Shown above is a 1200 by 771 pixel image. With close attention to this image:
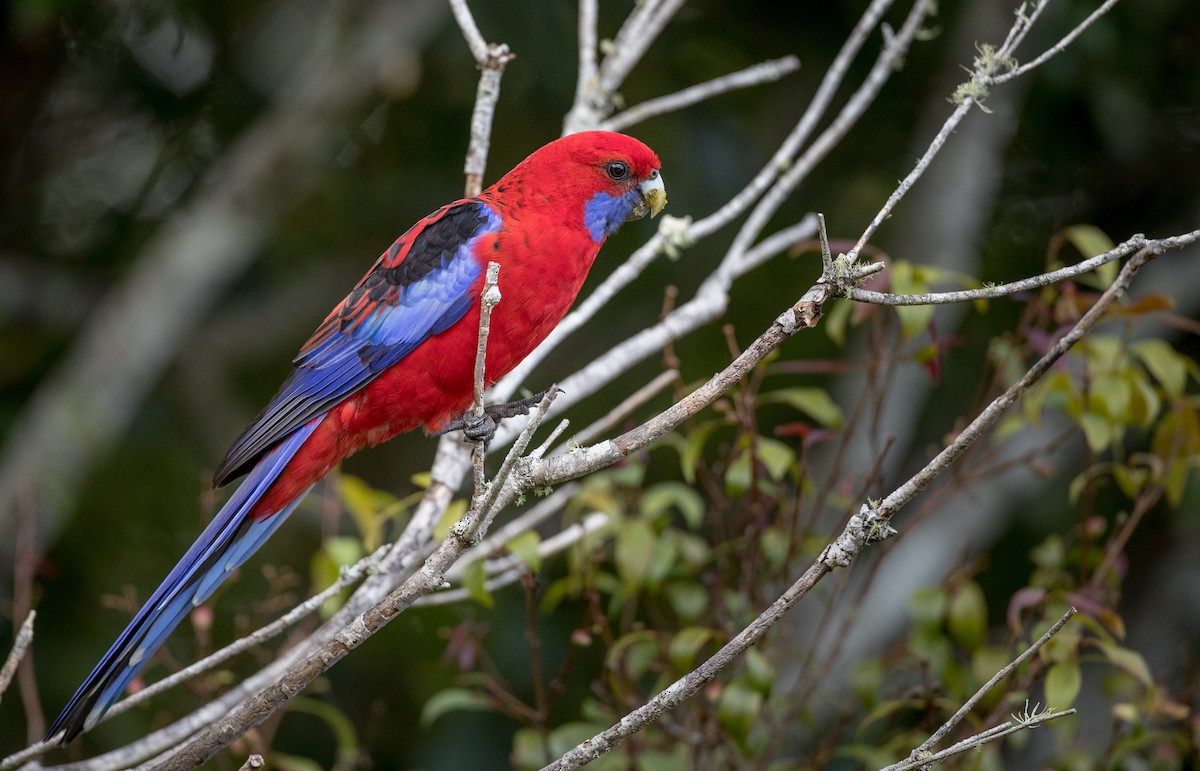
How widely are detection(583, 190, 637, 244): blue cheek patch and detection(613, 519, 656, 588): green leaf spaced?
73 centimetres

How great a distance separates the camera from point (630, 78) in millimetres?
5289

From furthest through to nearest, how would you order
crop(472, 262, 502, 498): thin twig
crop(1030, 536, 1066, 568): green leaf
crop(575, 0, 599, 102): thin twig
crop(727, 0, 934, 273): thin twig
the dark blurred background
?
the dark blurred background → crop(575, 0, 599, 102): thin twig → crop(727, 0, 934, 273): thin twig → crop(1030, 536, 1066, 568): green leaf → crop(472, 262, 502, 498): thin twig

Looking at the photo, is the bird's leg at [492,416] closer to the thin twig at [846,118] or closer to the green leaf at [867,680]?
the thin twig at [846,118]

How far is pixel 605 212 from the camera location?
2957mm

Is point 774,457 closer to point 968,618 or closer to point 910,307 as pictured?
point 910,307

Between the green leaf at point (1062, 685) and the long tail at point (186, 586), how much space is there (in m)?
1.67

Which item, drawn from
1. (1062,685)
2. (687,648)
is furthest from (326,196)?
(1062,685)

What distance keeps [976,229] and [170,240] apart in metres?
3.43

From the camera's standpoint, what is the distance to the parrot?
2.72 m

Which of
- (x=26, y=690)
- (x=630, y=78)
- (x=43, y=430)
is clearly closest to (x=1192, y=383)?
(x=630, y=78)

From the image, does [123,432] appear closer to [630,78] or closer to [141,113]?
[141,113]

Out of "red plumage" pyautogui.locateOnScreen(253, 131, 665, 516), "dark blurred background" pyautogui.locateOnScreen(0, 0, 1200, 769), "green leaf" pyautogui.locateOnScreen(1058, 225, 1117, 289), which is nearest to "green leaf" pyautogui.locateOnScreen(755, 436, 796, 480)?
"red plumage" pyautogui.locateOnScreen(253, 131, 665, 516)

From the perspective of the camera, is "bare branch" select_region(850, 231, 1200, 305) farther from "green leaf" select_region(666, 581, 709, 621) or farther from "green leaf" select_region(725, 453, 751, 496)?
"green leaf" select_region(666, 581, 709, 621)

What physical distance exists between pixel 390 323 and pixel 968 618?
1.49 metres
